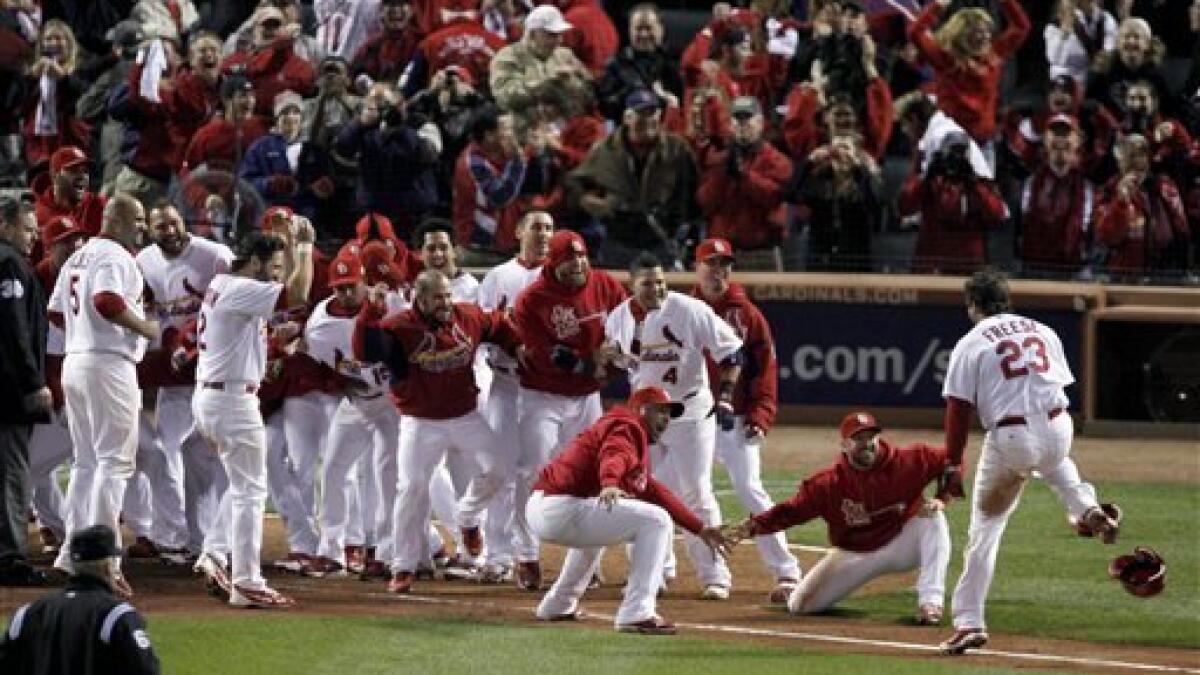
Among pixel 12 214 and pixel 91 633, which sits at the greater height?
pixel 12 214

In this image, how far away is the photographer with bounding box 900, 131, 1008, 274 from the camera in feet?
73.0

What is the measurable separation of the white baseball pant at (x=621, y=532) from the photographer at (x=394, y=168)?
6.92 metres

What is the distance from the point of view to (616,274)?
73.2 feet

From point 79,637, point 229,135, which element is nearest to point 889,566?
point 79,637

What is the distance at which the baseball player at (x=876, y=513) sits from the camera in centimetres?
1498

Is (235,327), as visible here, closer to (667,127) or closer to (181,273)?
(181,273)

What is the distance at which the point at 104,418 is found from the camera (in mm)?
15195

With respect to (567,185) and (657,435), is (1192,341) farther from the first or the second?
(657,435)

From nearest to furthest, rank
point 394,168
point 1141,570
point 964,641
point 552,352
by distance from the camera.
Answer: point 964,641 → point 1141,570 → point 552,352 → point 394,168

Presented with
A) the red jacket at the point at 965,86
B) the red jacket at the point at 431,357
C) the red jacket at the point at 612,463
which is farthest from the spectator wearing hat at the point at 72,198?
the red jacket at the point at 965,86

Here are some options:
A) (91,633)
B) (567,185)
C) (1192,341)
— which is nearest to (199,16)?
(567,185)

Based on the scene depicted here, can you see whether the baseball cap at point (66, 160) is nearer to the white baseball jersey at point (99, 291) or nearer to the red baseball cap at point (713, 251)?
the white baseball jersey at point (99, 291)

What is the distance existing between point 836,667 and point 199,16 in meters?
13.7

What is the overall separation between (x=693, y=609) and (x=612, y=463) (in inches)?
61.7
